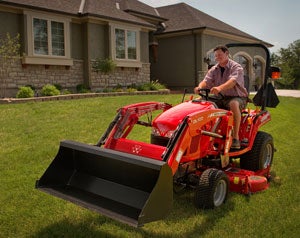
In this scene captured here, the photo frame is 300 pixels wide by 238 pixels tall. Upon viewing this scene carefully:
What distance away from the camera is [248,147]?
5453 millimetres

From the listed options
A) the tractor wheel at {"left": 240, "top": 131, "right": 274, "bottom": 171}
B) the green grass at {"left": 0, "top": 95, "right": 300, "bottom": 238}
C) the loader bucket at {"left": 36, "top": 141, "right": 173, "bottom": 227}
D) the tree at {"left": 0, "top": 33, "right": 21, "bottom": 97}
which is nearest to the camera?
the loader bucket at {"left": 36, "top": 141, "right": 173, "bottom": 227}

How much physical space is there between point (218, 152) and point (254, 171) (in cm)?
109

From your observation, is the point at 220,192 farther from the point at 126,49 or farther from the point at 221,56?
the point at 126,49

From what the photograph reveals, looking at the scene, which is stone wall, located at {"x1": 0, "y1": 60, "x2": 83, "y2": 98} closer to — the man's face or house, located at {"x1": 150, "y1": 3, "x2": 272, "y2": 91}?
house, located at {"x1": 150, "y1": 3, "x2": 272, "y2": 91}

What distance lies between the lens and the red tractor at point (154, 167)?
3.53 m

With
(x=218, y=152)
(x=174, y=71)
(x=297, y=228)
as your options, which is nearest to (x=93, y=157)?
(x=218, y=152)

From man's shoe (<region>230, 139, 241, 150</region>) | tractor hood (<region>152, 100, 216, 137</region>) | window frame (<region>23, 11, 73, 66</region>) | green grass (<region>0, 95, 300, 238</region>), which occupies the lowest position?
green grass (<region>0, 95, 300, 238</region>)

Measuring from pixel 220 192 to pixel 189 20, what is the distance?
2138 cm

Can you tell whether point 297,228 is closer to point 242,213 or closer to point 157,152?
point 242,213

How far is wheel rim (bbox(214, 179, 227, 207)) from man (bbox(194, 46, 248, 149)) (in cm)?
77

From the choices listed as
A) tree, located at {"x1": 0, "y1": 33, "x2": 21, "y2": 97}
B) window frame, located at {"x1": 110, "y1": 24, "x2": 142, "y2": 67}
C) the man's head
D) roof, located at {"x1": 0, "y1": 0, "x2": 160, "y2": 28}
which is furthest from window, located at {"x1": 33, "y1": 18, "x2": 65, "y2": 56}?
the man's head

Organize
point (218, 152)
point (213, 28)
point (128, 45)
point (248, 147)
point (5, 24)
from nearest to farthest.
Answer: point (218, 152) < point (248, 147) < point (5, 24) < point (128, 45) < point (213, 28)

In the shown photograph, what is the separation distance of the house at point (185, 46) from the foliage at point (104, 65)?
19.8 ft

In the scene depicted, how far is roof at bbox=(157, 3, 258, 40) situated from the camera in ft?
78.2
